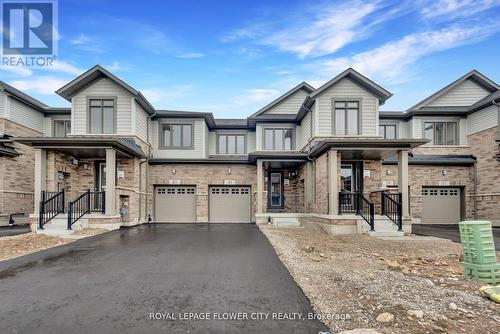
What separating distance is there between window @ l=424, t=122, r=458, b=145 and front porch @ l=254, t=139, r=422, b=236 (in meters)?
6.07

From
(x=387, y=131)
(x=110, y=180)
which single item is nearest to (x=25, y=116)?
(x=110, y=180)

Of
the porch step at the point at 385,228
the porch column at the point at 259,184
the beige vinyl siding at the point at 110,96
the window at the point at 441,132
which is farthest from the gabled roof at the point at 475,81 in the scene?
the beige vinyl siding at the point at 110,96

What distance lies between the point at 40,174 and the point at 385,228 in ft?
47.5

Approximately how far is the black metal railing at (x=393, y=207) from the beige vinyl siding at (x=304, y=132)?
191 inches

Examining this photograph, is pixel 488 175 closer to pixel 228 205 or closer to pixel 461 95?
pixel 461 95

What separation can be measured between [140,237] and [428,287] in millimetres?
8962

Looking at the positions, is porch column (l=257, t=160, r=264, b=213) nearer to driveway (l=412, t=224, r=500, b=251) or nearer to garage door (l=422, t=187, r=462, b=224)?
driveway (l=412, t=224, r=500, b=251)

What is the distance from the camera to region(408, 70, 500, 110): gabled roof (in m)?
16.9

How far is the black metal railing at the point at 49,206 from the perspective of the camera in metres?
11.1

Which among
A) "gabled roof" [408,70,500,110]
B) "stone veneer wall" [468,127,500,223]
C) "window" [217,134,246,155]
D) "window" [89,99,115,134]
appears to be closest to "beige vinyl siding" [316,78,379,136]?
"gabled roof" [408,70,500,110]

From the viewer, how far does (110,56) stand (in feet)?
49.9

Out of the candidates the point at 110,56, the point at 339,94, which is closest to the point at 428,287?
the point at 339,94

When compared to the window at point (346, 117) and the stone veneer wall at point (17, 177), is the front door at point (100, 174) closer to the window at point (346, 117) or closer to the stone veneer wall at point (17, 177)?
the stone veneer wall at point (17, 177)

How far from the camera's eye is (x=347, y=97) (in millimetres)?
13898
